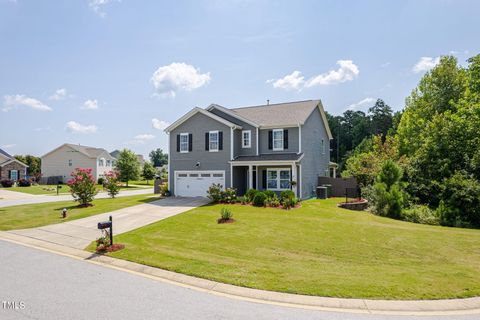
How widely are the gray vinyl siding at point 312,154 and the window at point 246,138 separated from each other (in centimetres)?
435

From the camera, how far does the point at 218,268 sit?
748 cm

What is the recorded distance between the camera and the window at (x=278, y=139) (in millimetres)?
22562

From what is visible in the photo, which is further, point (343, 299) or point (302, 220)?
point (302, 220)

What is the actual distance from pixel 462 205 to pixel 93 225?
20.5m

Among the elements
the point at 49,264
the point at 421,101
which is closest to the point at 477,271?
the point at 49,264

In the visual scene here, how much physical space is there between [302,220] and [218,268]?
713 centimetres

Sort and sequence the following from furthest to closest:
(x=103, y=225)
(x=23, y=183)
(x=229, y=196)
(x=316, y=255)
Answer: (x=23, y=183) < (x=229, y=196) < (x=103, y=225) < (x=316, y=255)

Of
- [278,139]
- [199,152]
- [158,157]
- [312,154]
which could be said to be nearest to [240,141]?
[278,139]

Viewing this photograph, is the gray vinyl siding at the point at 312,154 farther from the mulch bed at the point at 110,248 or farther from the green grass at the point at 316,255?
the mulch bed at the point at 110,248

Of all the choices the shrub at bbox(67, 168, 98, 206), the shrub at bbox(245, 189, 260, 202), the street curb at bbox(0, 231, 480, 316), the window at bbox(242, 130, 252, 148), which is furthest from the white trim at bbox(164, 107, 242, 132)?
the street curb at bbox(0, 231, 480, 316)

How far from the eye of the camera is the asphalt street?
502cm

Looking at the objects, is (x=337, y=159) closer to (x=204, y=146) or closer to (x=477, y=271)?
(x=204, y=146)

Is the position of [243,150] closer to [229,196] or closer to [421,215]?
[229,196]

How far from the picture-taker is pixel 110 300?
5.66 metres
